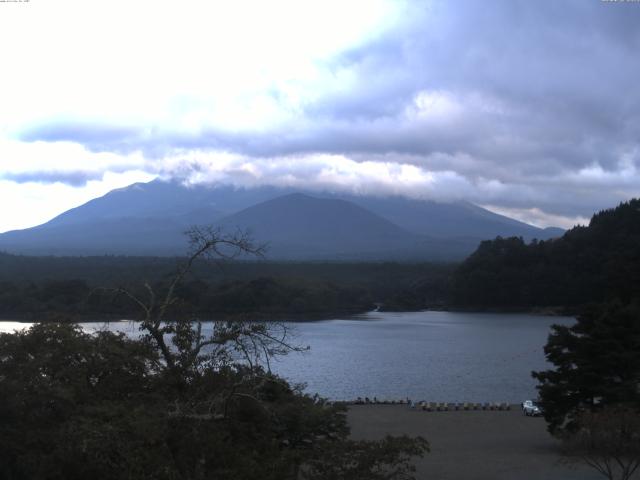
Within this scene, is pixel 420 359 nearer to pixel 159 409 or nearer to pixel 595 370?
pixel 595 370

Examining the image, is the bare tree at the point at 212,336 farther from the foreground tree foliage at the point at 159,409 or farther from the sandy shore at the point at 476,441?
the sandy shore at the point at 476,441

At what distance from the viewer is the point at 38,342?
766 cm

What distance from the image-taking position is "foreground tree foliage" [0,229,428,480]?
215 inches

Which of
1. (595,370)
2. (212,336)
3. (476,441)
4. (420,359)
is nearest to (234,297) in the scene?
(420,359)

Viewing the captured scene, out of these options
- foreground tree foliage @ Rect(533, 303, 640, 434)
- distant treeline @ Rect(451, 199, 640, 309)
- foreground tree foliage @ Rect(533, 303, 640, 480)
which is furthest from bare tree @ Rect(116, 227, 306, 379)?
Answer: distant treeline @ Rect(451, 199, 640, 309)

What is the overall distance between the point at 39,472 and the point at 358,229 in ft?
552

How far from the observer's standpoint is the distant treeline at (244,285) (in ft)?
140

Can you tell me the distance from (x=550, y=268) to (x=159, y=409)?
5591cm

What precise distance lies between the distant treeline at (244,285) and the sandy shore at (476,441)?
1525 centimetres

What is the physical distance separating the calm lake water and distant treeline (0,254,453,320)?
139 inches

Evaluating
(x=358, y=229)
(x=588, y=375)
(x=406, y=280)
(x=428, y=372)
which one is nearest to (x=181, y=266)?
(x=588, y=375)

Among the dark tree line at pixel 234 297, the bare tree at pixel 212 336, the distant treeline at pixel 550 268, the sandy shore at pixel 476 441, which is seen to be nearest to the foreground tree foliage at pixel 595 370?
the sandy shore at pixel 476 441

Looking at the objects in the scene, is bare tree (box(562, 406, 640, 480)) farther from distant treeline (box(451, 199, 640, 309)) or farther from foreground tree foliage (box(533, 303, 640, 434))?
distant treeline (box(451, 199, 640, 309))

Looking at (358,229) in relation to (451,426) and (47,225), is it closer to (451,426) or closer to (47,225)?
(47,225)
